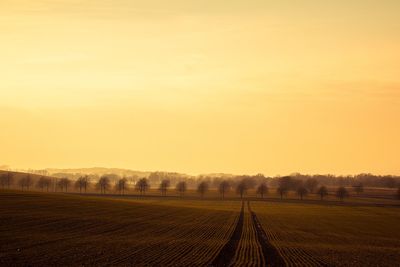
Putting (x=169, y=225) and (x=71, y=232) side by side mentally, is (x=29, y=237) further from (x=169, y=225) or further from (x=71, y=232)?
(x=169, y=225)

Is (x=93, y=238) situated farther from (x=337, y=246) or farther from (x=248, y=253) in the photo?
(x=337, y=246)

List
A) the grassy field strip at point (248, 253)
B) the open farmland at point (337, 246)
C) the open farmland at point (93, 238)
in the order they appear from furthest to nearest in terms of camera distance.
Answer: the open farmland at point (337, 246), the grassy field strip at point (248, 253), the open farmland at point (93, 238)

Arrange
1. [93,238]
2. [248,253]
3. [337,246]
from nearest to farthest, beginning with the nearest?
[248,253] < [93,238] < [337,246]

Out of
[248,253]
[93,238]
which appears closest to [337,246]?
[248,253]

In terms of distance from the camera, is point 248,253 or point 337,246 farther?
point 337,246

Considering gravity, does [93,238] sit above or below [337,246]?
above

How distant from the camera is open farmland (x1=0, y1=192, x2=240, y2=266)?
112 ft

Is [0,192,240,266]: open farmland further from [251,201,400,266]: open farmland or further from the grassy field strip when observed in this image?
[251,201,400,266]: open farmland

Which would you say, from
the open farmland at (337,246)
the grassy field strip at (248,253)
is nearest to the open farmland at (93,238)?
the grassy field strip at (248,253)

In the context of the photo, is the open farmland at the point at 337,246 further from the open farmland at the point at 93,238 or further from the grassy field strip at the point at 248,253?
the open farmland at the point at 93,238

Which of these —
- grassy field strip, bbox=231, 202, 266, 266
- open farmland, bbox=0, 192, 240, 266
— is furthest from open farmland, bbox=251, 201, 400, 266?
open farmland, bbox=0, 192, 240, 266

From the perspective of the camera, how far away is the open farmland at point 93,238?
3416cm

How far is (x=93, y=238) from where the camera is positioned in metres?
45.7

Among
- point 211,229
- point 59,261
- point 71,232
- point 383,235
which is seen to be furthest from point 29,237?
point 383,235
